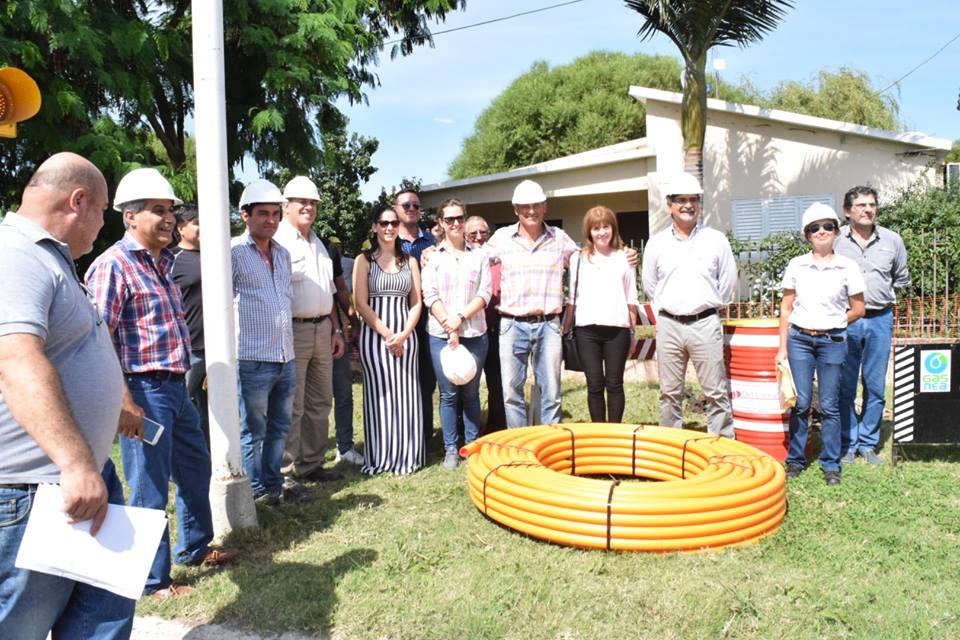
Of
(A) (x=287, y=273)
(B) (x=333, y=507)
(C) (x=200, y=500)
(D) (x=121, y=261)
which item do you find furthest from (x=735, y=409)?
(D) (x=121, y=261)

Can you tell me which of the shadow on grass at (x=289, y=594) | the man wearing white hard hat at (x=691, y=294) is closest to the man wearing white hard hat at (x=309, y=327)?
the shadow on grass at (x=289, y=594)

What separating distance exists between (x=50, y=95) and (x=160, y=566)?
6.42 m

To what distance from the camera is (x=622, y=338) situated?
5.84 metres

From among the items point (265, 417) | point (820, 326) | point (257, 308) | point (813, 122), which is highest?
point (813, 122)

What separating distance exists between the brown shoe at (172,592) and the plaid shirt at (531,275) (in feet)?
9.70

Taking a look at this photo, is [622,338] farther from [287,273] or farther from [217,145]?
[217,145]

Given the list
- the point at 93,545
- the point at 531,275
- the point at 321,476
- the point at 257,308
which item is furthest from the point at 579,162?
the point at 93,545

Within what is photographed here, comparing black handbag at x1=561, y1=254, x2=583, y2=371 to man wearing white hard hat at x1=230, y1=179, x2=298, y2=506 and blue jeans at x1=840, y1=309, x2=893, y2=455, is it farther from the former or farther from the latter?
man wearing white hard hat at x1=230, y1=179, x2=298, y2=506

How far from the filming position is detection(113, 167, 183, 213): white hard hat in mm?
3707

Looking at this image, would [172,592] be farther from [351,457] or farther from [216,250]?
[351,457]

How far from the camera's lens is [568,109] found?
126ft

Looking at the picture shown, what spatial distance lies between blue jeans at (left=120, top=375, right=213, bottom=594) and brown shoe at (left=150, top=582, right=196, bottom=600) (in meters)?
0.03

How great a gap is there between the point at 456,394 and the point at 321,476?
3.95ft

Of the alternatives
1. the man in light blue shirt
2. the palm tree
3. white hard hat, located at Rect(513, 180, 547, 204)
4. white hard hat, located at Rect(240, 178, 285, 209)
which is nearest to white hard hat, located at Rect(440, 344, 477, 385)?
white hard hat, located at Rect(513, 180, 547, 204)
